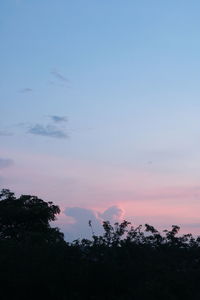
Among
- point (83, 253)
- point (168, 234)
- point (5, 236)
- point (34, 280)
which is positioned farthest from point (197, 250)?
point (5, 236)

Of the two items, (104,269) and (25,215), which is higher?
(25,215)

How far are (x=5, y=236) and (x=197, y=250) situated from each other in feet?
54.5

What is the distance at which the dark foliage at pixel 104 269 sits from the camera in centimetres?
1539

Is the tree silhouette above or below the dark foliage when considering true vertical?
above

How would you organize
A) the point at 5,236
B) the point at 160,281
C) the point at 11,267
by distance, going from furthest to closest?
the point at 5,236 < the point at 11,267 < the point at 160,281

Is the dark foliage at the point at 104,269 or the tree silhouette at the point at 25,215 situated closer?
the dark foliage at the point at 104,269

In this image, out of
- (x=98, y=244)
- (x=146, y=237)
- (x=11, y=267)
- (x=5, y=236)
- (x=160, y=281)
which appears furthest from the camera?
(x=5, y=236)

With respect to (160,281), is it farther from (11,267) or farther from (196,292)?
(11,267)

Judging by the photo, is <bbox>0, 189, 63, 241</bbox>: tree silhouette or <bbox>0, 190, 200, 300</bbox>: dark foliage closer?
<bbox>0, 190, 200, 300</bbox>: dark foliage

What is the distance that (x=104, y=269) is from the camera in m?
16.0

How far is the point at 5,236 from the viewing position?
3244 centimetres

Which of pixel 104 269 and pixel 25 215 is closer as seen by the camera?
pixel 104 269

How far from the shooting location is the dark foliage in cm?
1539

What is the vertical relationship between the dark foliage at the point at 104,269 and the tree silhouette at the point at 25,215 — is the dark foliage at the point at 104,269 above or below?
below
